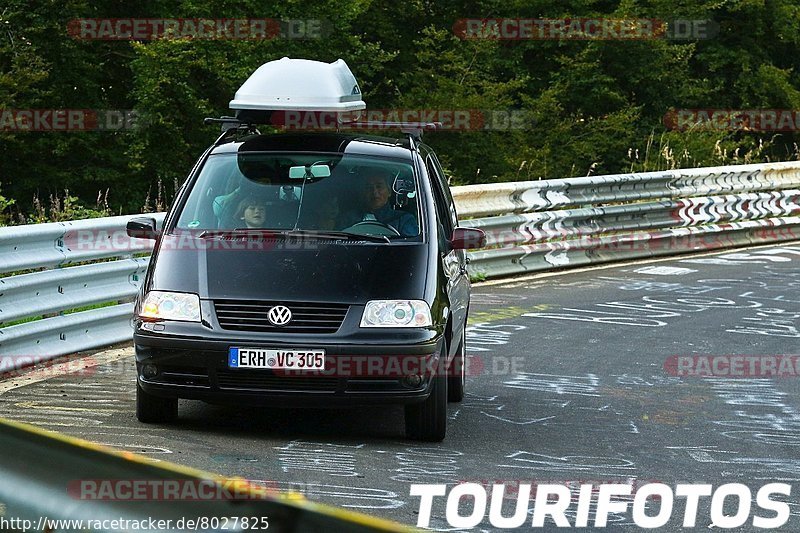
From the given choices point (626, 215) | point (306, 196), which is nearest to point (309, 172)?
point (306, 196)

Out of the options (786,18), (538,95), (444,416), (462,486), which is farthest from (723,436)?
(786,18)

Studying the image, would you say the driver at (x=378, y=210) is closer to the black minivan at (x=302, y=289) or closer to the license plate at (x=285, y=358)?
the black minivan at (x=302, y=289)

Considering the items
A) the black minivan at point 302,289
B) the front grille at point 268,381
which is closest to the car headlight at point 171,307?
the black minivan at point 302,289

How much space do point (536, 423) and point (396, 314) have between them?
138cm

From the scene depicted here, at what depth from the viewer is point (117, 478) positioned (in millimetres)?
1882

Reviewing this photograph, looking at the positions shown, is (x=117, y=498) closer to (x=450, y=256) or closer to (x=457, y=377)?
(x=450, y=256)

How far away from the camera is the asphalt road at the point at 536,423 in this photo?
659cm

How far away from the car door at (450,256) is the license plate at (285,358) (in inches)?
44.2

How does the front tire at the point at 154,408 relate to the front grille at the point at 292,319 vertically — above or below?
below

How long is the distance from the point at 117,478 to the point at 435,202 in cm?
657

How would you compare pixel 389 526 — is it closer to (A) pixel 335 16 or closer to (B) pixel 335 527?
(B) pixel 335 527

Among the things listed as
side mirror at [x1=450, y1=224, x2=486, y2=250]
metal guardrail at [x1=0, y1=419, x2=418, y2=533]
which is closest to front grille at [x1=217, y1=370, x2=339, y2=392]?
side mirror at [x1=450, y1=224, x2=486, y2=250]

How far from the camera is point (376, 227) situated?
8016 millimetres

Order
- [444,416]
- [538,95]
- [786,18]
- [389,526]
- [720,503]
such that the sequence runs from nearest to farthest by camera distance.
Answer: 1. [389,526]
2. [720,503]
3. [444,416]
4. [538,95]
5. [786,18]
